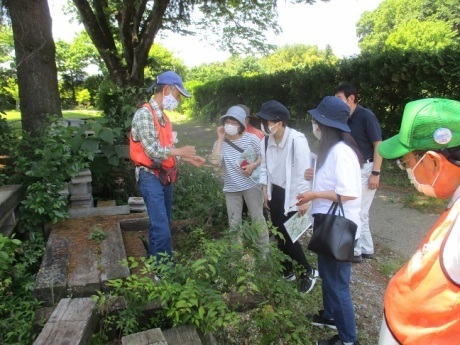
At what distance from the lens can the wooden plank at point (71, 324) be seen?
2.04 meters

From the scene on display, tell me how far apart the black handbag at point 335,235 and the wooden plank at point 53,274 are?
6.02ft

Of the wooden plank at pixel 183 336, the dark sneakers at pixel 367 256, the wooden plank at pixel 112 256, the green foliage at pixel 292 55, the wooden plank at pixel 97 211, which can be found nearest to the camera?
the wooden plank at pixel 183 336

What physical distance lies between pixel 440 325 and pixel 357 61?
8.73 meters

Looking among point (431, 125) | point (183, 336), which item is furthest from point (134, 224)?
point (431, 125)

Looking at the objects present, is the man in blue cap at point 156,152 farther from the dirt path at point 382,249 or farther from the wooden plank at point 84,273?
the dirt path at point 382,249

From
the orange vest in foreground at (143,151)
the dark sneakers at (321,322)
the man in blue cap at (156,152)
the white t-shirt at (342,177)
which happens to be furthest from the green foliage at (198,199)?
the white t-shirt at (342,177)

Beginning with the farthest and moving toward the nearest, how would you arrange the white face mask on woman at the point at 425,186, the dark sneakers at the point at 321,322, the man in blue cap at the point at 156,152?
the man in blue cap at the point at 156,152
the dark sneakers at the point at 321,322
the white face mask on woman at the point at 425,186

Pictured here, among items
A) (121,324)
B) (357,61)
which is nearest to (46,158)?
(121,324)

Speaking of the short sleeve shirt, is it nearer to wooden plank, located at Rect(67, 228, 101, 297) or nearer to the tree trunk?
wooden plank, located at Rect(67, 228, 101, 297)

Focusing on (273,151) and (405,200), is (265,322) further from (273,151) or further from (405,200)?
(405,200)

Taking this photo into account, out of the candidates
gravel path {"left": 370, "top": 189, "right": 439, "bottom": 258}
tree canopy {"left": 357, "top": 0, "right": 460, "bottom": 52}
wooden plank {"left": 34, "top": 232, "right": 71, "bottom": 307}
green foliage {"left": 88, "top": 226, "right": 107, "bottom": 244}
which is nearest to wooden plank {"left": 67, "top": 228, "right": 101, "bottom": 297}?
wooden plank {"left": 34, "top": 232, "right": 71, "bottom": 307}

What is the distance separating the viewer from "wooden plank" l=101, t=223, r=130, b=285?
2.82 m

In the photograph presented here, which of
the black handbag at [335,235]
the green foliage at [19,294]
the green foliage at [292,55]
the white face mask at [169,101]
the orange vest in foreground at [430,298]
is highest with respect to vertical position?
the green foliage at [292,55]

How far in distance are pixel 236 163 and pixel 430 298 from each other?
2639 mm
